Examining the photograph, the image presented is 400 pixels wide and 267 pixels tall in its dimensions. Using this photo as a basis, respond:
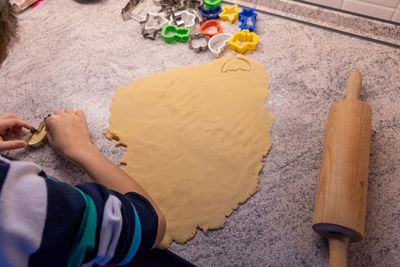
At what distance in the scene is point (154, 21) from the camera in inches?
49.2

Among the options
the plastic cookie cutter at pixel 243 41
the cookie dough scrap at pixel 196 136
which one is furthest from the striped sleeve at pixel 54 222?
the plastic cookie cutter at pixel 243 41

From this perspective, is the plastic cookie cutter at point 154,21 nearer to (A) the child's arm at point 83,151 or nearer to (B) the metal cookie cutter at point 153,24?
(B) the metal cookie cutter at point 153,24

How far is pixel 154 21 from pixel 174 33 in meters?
0.12

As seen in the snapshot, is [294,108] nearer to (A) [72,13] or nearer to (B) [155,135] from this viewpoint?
(B) [155,135]

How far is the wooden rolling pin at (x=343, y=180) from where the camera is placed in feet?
2.08

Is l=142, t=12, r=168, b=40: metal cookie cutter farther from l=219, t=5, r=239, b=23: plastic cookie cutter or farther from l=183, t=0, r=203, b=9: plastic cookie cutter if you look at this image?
l=219, t=5, r=239, b=23: plastic cookie cutter

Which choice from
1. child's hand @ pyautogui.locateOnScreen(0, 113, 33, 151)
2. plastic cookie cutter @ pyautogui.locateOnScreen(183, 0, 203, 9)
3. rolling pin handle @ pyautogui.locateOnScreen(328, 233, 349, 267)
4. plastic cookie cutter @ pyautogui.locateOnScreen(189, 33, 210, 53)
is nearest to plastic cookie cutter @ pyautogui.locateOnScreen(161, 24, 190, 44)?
plastic cookie cutter @ pyautogui.locateOnScreen(189, 33, 210, 53)

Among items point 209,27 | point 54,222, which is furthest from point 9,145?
point 209,27

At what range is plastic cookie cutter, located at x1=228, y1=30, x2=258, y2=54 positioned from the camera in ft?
3.62

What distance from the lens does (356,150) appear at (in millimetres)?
722

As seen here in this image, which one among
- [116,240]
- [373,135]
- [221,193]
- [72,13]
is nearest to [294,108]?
[373,135]

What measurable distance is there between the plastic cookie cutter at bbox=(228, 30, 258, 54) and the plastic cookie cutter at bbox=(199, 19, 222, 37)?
7cm

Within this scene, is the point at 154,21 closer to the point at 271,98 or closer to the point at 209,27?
the point at 209,27

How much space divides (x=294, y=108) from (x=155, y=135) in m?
0.44
